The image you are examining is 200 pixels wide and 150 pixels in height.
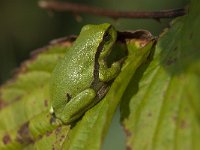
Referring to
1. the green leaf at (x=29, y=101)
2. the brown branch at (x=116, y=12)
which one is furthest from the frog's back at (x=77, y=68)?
the brown branch at (x=116, y=12)

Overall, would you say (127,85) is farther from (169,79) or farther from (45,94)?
(45,94)

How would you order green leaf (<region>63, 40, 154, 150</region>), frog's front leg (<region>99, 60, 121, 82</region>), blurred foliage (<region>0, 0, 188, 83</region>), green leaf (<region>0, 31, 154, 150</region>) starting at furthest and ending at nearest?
1. blurred foliage (<region>0, 0, 188, 83</region>)
2. frog's front leg (<region>99, 60, 121, 82</region>)
3. green leaf (<region>0, 31, 154, 150</region>)
4. green leaf (<region>63, 40, 154, 150</region>)

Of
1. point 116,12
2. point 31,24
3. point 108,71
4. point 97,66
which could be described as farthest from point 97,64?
point 31,24

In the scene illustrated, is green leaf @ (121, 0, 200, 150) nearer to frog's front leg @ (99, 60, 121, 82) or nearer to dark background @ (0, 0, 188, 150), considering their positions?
frog's front leg @ (99, 60, 121, 82)

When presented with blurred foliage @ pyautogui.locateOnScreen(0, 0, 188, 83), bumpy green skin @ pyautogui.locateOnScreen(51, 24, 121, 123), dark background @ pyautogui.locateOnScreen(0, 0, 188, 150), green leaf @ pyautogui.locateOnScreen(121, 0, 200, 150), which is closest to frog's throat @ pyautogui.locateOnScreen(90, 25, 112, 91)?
bumpy green skin @ pyautogui.locateOnScreen(51, 24, 121, 123)

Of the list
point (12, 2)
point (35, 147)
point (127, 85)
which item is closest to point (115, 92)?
point (127, 85)

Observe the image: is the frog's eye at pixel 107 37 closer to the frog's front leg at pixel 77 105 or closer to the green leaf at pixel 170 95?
the frog's front leg at pixel 77 105

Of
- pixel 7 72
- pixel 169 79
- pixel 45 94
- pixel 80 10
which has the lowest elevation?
pixel 7 72
